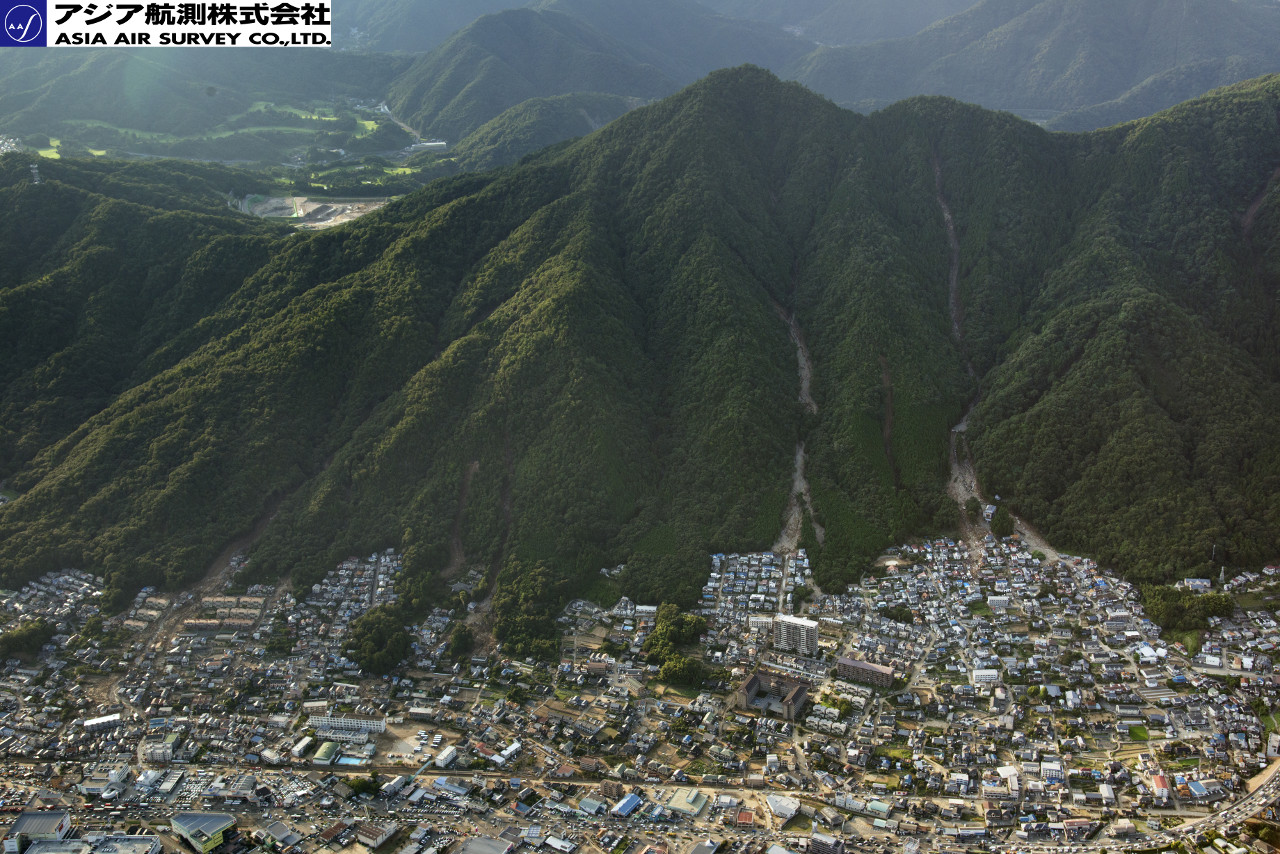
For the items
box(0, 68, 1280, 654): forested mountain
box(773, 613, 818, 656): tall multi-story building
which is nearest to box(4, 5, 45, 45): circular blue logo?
box(0, 68, 1280, 654): forested mountain

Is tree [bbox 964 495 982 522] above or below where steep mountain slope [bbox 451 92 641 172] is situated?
below

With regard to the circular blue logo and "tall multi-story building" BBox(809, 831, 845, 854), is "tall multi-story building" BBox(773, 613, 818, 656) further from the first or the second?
the circular blue logo

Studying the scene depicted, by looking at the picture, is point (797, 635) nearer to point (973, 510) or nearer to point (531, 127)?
point (973, 510)

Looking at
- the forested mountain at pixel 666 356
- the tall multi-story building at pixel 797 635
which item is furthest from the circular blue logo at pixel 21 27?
the tall multi-story building at pixel 797 635

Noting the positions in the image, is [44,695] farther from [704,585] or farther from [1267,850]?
[1267,850]

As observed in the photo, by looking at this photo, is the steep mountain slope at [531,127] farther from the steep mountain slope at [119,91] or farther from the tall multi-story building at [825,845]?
the tall multi-story building at [825,845]

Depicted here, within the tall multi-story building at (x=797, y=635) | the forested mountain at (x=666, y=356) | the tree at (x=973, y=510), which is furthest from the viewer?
the tree at (x=973, y=510)

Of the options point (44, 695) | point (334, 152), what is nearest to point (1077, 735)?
point (44, 695)
